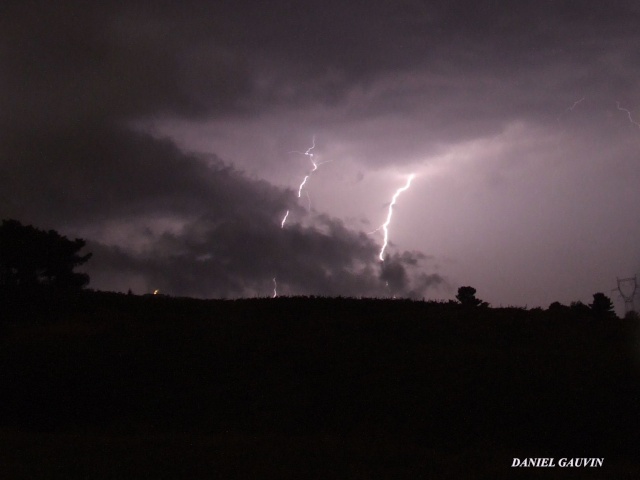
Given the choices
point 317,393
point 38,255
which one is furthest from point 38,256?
point 317,393

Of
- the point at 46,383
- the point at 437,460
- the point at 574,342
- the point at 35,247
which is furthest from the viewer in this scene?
the point at 35,247

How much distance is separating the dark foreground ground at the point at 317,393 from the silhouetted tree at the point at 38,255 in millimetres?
10831

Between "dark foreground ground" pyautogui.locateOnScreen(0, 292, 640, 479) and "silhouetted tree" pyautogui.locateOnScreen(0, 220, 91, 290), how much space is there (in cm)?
1083

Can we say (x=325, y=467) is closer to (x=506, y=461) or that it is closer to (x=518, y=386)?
(x=506, y=461)

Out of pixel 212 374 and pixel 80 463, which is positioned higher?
pixel 212 374

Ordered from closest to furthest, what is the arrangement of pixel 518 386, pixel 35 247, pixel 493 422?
pixel 493 422 → pixel 518 386 → pixel 35 247

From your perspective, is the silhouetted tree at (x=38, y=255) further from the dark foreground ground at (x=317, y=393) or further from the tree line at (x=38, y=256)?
the dark foreground ground at (x=317, y=393)

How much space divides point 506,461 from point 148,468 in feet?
18.9

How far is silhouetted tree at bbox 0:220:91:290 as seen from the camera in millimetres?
30891

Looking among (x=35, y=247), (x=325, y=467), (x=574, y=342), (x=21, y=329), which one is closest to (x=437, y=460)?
(x=325, y=467)

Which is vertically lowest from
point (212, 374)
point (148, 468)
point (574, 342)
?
point (148, 468)

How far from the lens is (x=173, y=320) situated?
66.2ft

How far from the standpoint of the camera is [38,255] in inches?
Answer: 1260

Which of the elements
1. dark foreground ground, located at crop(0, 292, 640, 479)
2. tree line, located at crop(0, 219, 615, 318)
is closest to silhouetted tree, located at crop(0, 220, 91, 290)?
tree line, located at crop(0, 219, 615, 318)
